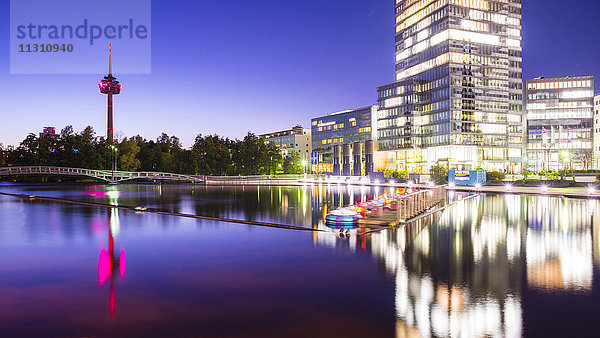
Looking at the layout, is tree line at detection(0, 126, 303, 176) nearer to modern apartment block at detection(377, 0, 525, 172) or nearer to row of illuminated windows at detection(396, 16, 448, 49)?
modern apartment block at detection(377, 0, 525, 172)

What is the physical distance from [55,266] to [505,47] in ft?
480

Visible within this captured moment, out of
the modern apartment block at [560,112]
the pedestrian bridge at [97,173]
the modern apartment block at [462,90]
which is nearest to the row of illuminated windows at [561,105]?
the modern apartment block at [560,112]

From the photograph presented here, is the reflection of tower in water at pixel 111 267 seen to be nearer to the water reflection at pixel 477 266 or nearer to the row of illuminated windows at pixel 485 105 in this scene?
the water reflection at pixel 477 266

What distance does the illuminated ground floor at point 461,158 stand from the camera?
12606cm

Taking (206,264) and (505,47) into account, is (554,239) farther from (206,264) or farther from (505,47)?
(505,47)

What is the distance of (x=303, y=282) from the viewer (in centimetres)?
1244

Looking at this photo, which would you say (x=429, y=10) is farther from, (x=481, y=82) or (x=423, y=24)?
(x=481, y=82)

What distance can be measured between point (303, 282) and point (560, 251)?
36.5 ft

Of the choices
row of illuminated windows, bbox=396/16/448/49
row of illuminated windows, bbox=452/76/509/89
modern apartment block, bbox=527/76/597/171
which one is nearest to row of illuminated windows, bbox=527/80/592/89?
modern apartment block, bbox=527/76/597/171

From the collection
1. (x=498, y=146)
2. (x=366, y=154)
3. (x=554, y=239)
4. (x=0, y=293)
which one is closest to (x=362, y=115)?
(x=366, y=154)

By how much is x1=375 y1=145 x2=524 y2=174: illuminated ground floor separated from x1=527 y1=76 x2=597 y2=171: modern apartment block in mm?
9697

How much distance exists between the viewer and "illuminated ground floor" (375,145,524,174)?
126m

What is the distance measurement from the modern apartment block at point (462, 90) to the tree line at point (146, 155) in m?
49.4

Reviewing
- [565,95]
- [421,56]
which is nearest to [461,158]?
[421,56]
